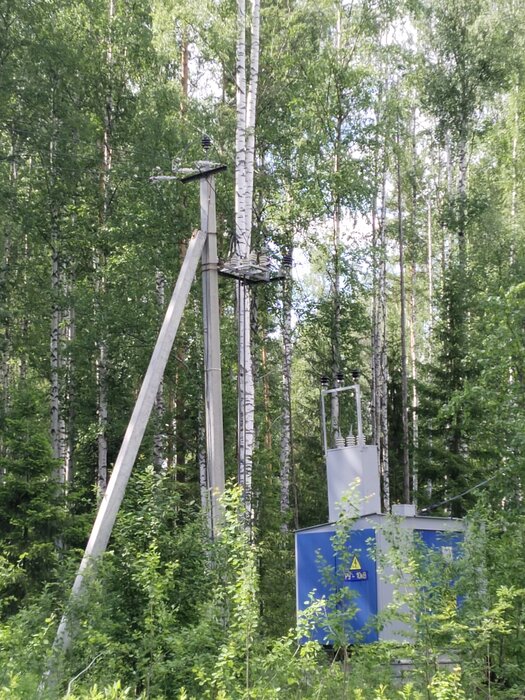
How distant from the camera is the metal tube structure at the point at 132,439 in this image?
26.4 ft

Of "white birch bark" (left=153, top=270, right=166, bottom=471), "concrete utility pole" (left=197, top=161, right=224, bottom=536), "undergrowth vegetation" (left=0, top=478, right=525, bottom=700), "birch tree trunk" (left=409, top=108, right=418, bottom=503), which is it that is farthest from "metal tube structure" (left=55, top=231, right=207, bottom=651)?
"birch tree trunk" (left=409, top=108, right=418, bottom=503)

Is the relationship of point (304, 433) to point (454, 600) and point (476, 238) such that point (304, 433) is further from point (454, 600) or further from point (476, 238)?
point (454, 600)

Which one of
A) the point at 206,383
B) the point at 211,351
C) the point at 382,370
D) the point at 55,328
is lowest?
the point at 206,383

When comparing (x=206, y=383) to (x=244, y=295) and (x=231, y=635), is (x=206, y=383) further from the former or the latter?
(x=231, y=635)

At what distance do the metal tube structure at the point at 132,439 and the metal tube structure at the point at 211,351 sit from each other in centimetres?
16

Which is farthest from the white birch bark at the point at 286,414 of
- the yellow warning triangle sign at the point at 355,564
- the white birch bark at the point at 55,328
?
the yellow warning triangle sign at the point at 355,564

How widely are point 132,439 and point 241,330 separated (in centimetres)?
343

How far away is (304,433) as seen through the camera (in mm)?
25750

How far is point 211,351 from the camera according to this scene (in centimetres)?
970

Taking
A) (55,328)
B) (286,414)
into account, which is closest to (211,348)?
(55,328)

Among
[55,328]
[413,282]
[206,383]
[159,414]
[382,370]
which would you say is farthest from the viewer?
[413,282]

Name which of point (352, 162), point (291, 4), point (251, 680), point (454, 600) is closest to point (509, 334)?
point (454, 600)

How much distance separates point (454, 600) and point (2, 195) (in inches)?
497

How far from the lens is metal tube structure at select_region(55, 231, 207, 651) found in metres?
8.06
